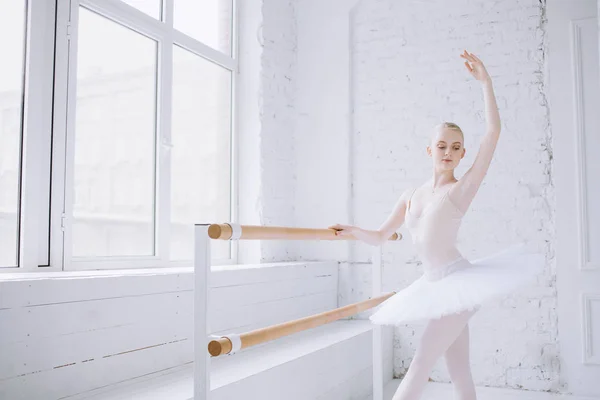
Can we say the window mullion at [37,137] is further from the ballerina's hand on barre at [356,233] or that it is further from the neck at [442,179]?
the neck at [442,179]

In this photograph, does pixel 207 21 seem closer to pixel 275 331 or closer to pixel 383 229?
pixel 383 229

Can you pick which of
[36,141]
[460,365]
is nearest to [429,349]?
[460,365]

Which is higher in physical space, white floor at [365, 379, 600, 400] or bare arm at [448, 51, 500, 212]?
bare arm at [448, 51, 500, 212]

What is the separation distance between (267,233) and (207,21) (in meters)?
2.52

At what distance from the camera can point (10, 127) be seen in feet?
8.38

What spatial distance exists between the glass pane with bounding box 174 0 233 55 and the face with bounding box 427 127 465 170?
2.11 meters

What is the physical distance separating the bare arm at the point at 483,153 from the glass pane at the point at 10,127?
1802mm

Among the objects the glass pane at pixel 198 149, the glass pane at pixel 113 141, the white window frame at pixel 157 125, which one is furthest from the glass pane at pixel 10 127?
the glass pane at pixel 198 149

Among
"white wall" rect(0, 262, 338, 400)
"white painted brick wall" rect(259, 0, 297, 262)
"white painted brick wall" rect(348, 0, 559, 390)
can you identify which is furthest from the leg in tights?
"white painted brick wall" rect(259, 0, 297, 262)

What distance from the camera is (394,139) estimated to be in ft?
13.7

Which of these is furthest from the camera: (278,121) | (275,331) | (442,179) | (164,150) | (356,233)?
(278,121)

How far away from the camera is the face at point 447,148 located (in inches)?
86.6

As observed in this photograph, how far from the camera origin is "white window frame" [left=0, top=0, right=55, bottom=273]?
101 inches

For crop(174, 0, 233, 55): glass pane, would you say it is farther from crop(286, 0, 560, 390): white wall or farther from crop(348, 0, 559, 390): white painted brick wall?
crop(348, 0, 559, 390): white painted brick wall
